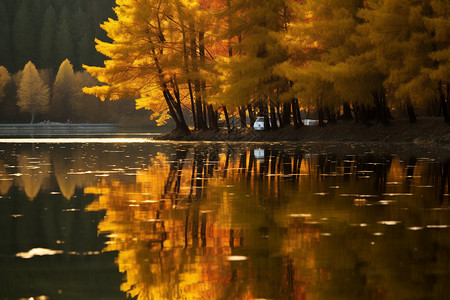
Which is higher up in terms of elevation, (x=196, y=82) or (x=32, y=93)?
(x=32, y=93)

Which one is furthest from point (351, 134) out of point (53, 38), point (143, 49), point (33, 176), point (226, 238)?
point (53, 38)

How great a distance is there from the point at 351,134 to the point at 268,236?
103 ft

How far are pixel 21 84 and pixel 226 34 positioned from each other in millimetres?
84694

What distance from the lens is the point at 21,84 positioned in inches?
4734

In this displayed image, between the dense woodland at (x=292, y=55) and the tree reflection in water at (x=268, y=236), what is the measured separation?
695 inches

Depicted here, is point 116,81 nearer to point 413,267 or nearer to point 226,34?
point 226,34

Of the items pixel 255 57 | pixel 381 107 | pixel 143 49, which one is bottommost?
pixel 381 107

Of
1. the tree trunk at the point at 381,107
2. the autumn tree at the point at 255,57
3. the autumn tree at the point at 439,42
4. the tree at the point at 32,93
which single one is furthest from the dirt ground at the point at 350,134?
the tree at the point at 32,93

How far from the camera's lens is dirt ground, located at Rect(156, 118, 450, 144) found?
3411 cm

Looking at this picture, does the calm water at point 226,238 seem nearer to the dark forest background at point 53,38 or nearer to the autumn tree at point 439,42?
the autumn tree at point 439,42

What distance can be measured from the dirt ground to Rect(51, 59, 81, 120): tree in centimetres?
7909

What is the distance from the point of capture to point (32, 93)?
11831cm

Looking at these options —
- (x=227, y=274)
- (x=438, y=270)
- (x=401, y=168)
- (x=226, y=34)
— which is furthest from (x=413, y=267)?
(x=226, y=34)

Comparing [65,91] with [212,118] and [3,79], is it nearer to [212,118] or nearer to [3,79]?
[3,79]
